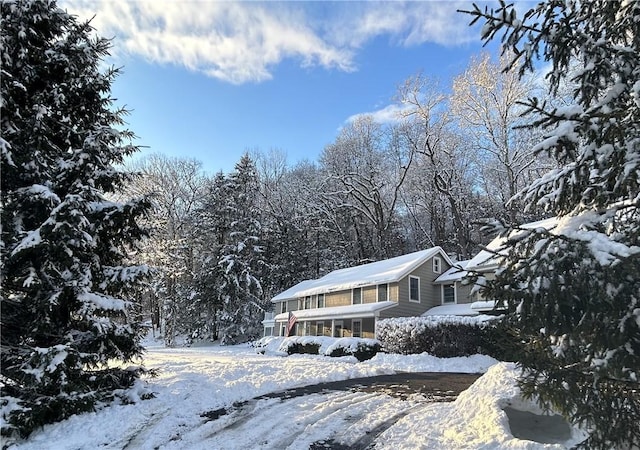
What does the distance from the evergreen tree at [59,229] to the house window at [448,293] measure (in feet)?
66.5

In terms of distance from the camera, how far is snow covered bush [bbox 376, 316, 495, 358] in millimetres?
17094

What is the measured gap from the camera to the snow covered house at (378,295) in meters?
24.0

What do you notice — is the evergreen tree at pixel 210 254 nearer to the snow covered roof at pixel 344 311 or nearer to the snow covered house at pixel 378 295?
the snow covered house at pixel 378 295

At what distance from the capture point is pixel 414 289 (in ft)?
81.7

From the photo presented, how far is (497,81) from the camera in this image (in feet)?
94.6

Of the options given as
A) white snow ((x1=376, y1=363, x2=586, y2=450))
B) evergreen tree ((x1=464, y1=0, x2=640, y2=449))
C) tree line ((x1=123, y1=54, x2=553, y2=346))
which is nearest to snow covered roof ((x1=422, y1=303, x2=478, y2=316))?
tree line ((x1=123, y1=54, x2=553, y2=346))

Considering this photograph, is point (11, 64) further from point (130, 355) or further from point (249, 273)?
point (249, 273)

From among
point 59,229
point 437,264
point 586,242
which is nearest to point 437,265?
point 437,264

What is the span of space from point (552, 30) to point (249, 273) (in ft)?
111

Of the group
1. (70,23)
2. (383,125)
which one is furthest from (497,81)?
(70,23)

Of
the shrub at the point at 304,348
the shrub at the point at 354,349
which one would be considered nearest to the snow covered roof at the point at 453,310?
the shrub at the point at 354,349

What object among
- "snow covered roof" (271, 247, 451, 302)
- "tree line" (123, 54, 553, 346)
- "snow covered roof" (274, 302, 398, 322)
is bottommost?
"snow covered roof" (274, 302, 398, 322)

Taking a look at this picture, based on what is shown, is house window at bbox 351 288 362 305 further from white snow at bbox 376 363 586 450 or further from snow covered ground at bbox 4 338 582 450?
white snow at bbox 376 363 586 450

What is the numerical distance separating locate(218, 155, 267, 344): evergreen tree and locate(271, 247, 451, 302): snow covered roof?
4.82 meters
